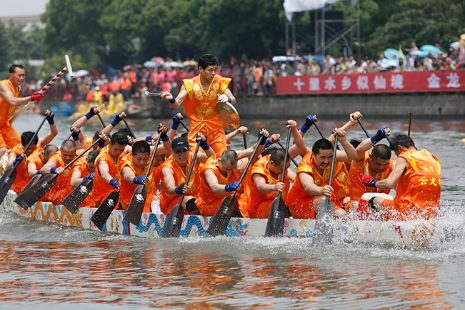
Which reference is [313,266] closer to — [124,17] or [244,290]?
[244,290]

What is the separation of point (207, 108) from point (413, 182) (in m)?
3.54

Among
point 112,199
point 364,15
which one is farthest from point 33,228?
point 364,15

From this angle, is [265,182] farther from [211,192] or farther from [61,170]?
[61,170]

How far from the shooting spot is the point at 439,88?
29.6 meters

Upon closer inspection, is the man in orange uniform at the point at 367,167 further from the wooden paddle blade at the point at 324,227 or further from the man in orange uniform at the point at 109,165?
the man in orange uniform at the point at 109,165

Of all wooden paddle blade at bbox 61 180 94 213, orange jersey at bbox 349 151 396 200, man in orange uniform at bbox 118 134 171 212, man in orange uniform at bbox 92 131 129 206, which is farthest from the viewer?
wooden paddle blade at bbox 61 180 94 213

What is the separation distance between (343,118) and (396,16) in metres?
6.49

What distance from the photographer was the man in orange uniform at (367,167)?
11.0 metres

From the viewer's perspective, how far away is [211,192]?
11.7 meters

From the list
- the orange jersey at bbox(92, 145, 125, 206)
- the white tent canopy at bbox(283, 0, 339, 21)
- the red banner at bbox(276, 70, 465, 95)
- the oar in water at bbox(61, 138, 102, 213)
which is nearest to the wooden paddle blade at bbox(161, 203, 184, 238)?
the orange jersey at bbox(92, 145, 125, 206)

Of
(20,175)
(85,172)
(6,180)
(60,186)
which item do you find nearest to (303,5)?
(20,175)

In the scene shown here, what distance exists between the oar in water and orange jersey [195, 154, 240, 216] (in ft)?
6.19

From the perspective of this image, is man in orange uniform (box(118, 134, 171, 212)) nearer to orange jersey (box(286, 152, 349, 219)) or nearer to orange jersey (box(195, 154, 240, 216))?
orange jersey (box(195, 154, 240, 216))

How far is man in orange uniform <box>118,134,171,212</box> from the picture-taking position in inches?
478
